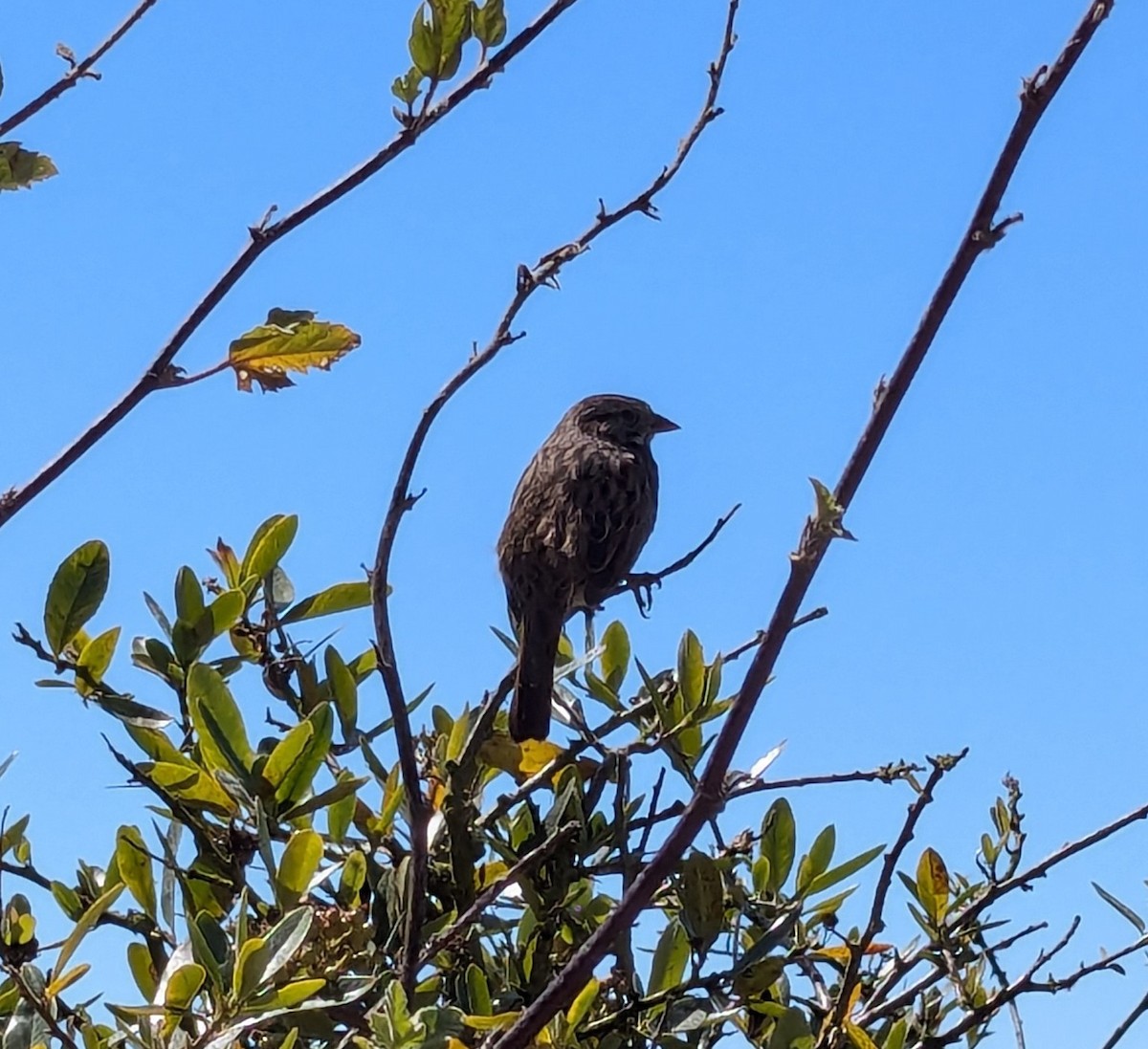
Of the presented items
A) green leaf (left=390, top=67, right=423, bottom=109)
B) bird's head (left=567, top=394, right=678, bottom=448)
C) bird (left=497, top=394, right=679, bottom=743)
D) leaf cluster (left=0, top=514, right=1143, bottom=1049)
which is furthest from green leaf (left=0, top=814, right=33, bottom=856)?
bird's head (left=567, top=394, right=678, bottom=448)

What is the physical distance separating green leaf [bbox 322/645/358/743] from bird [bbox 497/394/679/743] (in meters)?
2.00

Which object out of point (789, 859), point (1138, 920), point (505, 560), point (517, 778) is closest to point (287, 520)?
point (517, 778)

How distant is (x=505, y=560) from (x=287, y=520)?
3083mm

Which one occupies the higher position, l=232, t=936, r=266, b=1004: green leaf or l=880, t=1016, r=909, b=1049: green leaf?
l=880, t=1016, r=909, b=1049: green leaf

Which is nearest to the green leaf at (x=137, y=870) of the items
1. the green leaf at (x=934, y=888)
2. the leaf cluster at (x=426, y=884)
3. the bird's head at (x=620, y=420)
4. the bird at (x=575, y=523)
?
the leaf cluster at (x=426, y=884)

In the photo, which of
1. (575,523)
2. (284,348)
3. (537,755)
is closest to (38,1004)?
(284,348)

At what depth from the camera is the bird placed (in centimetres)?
527

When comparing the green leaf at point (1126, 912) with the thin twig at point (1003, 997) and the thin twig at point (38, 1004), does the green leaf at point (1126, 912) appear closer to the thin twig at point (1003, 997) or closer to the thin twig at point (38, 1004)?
the thin twig at point (1003, 997)

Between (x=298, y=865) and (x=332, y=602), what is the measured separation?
2.33 feet

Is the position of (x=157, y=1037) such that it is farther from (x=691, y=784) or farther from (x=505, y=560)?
(x=505, y=560)

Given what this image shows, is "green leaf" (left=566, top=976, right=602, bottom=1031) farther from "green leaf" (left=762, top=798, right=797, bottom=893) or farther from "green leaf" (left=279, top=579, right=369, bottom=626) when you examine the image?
"green leaf" (left=279, top=579, right=369, bottom=626)

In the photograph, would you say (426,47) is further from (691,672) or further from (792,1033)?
(792,1033)

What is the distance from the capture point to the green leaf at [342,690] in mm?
2480

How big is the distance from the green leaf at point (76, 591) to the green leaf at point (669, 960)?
0.85 metres
